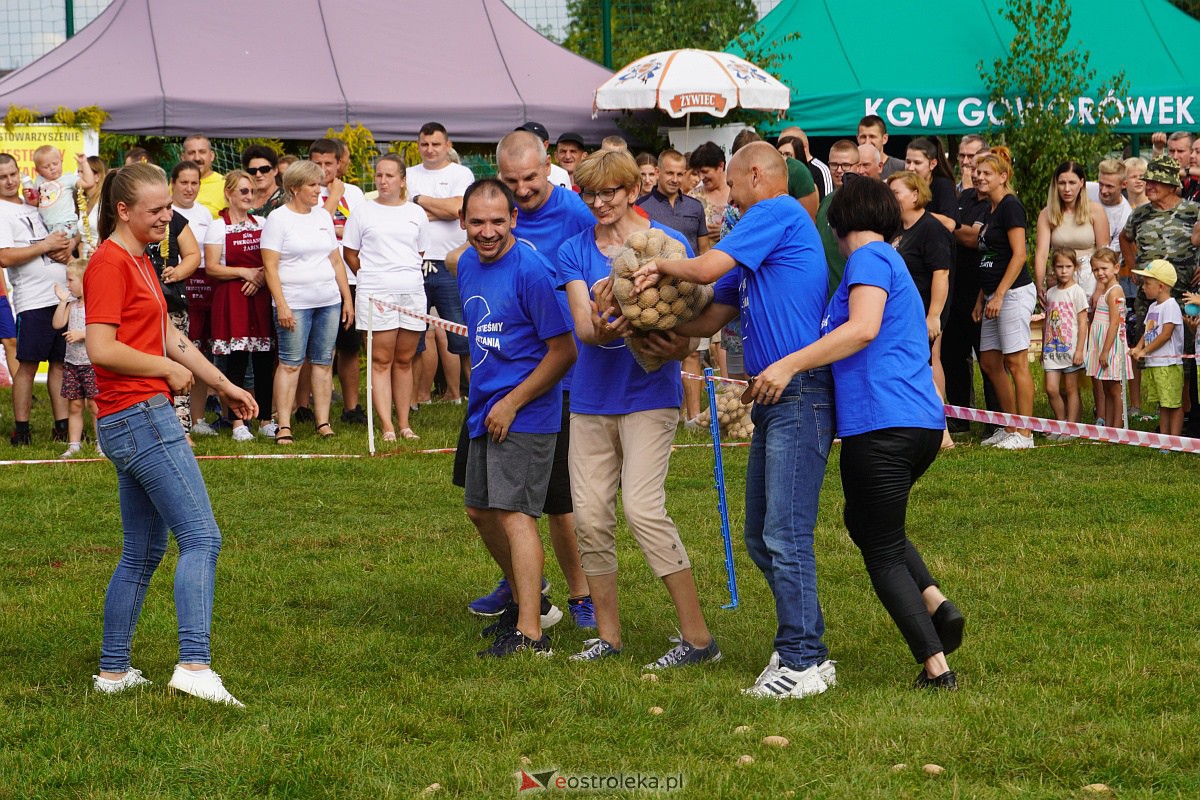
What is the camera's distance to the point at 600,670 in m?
5.48

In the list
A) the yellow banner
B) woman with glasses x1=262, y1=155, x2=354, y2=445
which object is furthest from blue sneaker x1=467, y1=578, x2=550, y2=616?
the yellow banner

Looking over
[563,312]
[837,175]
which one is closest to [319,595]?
[563,312]

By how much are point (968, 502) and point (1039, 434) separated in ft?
9.77

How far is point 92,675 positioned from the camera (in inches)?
216

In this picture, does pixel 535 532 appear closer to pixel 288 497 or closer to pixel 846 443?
pixel 846 443

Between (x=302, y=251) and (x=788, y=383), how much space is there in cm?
710

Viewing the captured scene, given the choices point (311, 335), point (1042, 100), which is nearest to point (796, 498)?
point (311, 335)

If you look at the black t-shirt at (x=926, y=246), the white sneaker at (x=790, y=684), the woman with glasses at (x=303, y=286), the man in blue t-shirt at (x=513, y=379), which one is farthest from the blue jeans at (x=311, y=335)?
the white sneaker at (x=790, y=684)

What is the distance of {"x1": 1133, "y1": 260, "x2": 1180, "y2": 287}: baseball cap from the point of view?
10680 mm

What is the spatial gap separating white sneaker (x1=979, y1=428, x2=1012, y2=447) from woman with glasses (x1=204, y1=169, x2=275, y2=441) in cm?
567

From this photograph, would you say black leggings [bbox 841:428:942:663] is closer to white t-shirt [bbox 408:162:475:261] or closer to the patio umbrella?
white t-shirt [bbox 408:162:475:261]

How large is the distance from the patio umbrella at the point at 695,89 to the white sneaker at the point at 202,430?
19.7ft

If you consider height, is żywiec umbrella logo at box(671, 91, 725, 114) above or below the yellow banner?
above

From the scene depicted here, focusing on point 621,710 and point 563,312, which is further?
point 563,312
